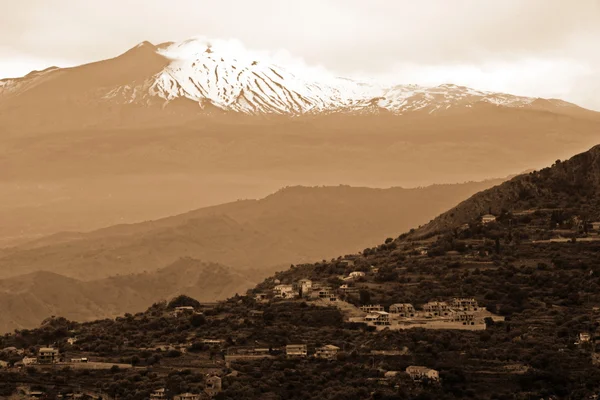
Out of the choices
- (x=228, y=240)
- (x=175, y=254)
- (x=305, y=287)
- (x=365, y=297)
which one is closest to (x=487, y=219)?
(x=305, y=287)

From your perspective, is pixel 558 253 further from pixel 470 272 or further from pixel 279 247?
pixel 279 247

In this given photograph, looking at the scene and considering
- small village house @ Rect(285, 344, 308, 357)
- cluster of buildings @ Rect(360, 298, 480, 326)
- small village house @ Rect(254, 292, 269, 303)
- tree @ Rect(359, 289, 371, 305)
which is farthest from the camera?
small village house @ Rect(254, 292, 269, 303)

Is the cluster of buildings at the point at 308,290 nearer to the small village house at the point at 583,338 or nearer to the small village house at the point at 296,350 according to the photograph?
the small village house at the point at 296,350

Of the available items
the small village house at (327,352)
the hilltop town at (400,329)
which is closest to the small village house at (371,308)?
the hilltop town at (400,329)

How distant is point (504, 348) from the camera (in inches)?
3009

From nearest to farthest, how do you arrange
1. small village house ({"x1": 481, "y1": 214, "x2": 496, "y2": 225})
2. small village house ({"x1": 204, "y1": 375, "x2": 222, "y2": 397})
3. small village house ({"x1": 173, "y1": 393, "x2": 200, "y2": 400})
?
small village house ({"x1": 173, "y1": 393, "x2": 200, "y2": 400}), small village house ({"x1": 204, "y1": 375, "x2": 222, "y2": 397}), small village house ({"x1": 481, "y1": 214, "x2": 496, "y2": 225})

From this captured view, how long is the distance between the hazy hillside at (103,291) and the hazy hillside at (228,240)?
317 inches

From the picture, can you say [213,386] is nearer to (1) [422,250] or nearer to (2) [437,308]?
(2) [437,308]

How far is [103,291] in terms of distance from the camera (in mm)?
146875

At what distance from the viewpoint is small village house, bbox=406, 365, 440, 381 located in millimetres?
71750

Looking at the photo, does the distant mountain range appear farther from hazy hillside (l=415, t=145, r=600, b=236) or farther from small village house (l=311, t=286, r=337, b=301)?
small village house (l=311, t=286, r=337, b=301)

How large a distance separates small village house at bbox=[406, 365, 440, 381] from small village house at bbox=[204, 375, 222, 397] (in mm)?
7222

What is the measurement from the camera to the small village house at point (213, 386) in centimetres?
7088

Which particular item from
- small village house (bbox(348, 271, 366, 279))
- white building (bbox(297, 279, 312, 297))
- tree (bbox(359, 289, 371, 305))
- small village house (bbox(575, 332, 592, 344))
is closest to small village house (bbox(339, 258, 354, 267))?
small village house (bbox(348, 271, 366, 279))
